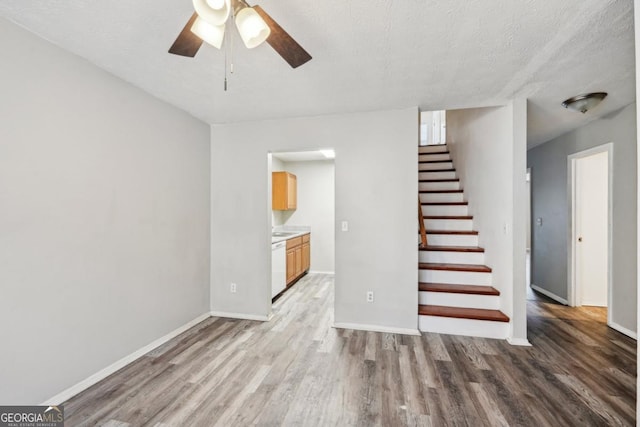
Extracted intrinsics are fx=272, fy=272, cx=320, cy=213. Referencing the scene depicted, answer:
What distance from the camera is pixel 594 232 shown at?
12.3 ft

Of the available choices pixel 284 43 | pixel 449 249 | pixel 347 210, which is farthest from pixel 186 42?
pixel 449 249

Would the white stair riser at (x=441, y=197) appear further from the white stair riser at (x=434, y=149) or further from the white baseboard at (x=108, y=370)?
the white baseboard at (x=108, y=370)

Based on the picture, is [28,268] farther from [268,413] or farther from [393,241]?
[393,241]

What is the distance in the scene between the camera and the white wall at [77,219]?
1604mm

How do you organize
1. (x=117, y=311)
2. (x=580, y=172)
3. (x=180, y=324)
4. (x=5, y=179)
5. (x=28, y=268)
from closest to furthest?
(x=5, y=179), (x=28, y=268), (x=117, y=311), (x=180, y=324), (x=580, y=172)

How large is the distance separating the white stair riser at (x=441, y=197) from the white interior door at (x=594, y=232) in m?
1.51

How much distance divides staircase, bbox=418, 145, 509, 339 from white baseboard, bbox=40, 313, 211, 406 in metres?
2.61

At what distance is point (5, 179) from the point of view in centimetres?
156

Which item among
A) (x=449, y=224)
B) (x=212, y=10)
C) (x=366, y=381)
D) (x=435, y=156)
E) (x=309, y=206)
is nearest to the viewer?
(x=212, y=10)

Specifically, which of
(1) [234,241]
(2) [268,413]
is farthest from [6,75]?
(2) [268,413]

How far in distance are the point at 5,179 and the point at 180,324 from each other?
1958mm

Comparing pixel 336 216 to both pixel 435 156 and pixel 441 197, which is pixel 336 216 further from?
pixel 435 156

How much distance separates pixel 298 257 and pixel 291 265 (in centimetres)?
38

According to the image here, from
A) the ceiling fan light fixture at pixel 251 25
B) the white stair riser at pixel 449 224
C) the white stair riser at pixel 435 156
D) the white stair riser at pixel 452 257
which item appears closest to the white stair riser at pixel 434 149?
the white stair riser at pixel 435 156
